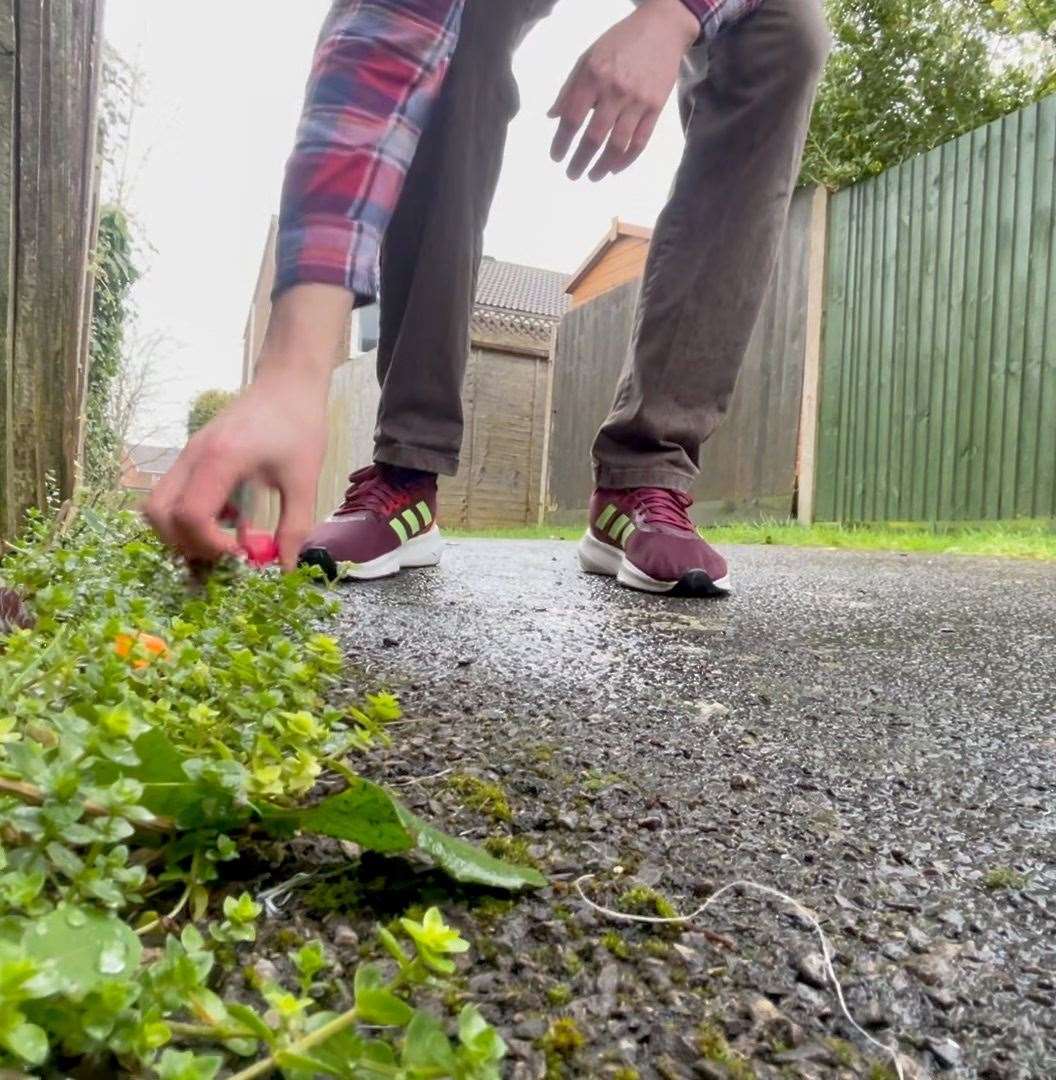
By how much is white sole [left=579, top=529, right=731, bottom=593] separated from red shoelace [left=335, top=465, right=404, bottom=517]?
47 centimetres

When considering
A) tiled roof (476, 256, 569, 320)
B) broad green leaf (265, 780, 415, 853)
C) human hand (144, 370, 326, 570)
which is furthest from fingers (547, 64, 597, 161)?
tiled roof (476, 256, 569, 320)

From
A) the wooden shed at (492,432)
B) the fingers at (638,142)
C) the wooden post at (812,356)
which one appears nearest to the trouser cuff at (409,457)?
the fingers at (638,142)

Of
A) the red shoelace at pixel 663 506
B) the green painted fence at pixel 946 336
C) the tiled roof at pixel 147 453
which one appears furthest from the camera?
the tiled roof at pixel 147 453

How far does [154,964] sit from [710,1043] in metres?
0.27

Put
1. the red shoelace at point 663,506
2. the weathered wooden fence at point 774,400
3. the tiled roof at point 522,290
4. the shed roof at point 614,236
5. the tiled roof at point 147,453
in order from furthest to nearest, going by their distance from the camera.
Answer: the tiled roof at point 522,290 < the shed roof at point 614,236 < the tiled roof at point 147,453 < the weathered wooden fence at point 774,400 < the red shoelace at point 663,506

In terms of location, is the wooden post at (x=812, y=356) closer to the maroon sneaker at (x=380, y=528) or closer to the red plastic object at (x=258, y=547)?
the maroon sneaker at (x=380, y=528)

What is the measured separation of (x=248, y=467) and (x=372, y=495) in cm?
116

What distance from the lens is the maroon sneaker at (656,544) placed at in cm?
180

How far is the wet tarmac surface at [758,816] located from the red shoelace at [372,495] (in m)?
0.44

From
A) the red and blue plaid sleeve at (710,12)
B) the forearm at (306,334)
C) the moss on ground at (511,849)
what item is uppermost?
the red and blue plaid sleeve at (710,12)

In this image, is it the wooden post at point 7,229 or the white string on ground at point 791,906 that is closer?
the white string on ground at point 791,906

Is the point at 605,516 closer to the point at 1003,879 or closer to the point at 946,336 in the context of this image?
the point at 1003,879

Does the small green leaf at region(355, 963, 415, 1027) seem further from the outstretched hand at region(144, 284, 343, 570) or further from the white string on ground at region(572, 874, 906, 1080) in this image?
the outstretched hand at region(144, 284, 343, 570)

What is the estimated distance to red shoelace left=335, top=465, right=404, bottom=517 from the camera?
1922 millimetres
